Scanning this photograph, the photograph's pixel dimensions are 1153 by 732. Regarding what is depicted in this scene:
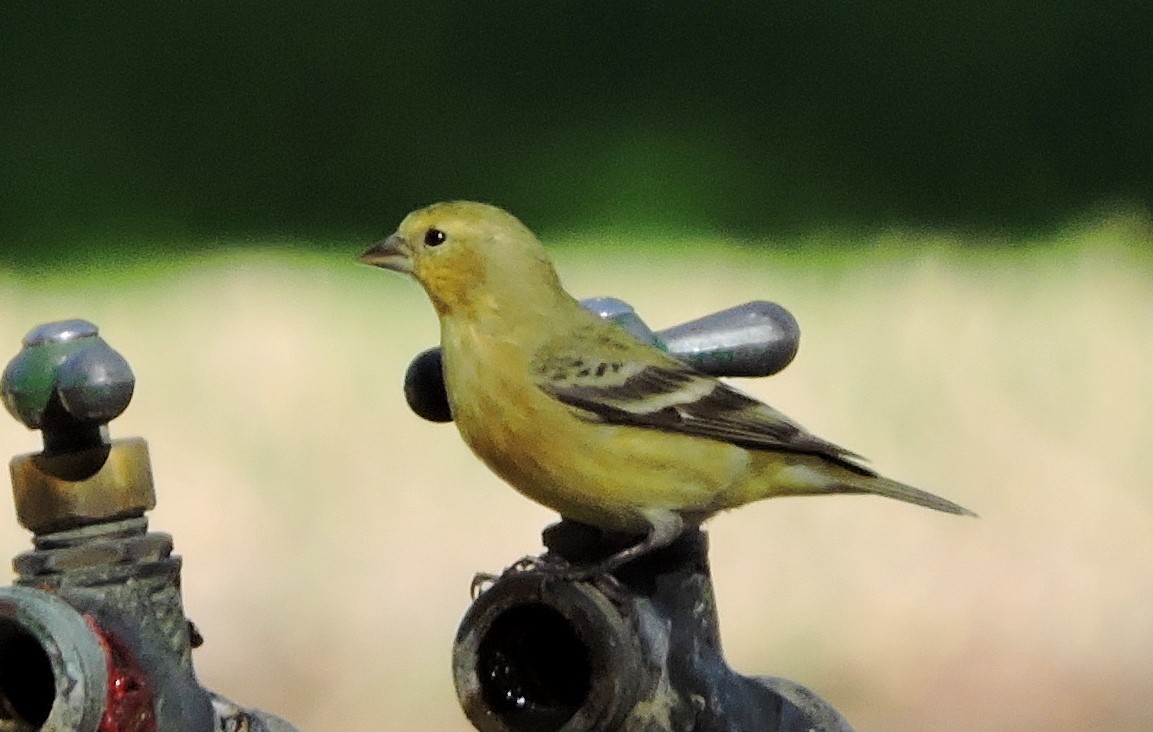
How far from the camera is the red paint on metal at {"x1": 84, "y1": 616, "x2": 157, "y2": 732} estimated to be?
111 cm

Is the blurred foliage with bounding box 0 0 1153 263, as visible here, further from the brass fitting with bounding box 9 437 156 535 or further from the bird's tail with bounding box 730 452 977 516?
the brass fitting with bounding box 9 437 156 535

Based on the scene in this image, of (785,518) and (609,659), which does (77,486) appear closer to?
(609,659)

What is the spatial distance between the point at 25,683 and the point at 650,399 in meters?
0.59

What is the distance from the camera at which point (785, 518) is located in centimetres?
213

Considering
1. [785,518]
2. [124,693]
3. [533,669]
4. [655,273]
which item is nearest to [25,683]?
[124,693]

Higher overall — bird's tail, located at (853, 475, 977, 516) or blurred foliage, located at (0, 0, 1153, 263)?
blurred foliage, located at (0, 0, 1153, 263)

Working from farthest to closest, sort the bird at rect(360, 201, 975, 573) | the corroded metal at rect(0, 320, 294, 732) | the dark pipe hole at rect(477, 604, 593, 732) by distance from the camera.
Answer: the bird at rect(360, 201, 975, 573)
the dark pipe hole at rect(477, 604, 593, 732)
the corroded metal at rect(0, 320, 294, 732)

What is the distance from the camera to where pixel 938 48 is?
2070 mm

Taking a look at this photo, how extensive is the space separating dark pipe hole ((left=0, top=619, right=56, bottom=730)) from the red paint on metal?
6 cm

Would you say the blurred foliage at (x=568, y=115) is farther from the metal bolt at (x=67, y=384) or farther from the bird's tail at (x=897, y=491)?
the metal bolt at (x=67, y=384)

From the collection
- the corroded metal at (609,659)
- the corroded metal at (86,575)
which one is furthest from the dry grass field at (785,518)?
the corroded metal at (86,575)

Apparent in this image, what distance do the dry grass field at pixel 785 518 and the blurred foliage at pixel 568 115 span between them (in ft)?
0.22

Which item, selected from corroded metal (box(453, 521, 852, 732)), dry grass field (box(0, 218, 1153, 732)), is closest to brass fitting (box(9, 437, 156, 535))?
corroded metal (box(453, 521, 852, 732))

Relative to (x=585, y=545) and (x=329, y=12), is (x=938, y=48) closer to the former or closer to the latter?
(x=329, y=12)
